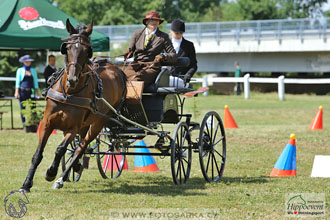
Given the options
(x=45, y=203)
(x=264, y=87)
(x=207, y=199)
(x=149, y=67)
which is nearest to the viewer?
(x=45, y=203)

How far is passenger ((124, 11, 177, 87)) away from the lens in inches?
366

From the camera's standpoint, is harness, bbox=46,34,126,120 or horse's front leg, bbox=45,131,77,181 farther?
horse's front leg, bbox=45,131,77,181

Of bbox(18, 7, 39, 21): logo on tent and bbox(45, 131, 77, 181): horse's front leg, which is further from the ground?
bbox(18, 7, 39, 21): logo on tent

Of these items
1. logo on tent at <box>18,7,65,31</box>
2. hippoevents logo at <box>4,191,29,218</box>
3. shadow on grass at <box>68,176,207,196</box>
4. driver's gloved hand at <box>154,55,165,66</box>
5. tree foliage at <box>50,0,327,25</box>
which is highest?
tree foliage at <box>50,0,327,25</box>

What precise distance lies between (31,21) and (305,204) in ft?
32.7

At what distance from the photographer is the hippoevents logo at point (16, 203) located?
7.01 m

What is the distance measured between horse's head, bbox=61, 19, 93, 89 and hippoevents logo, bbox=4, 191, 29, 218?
4.80 ft

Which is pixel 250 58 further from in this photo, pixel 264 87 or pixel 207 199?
pixel 207 199

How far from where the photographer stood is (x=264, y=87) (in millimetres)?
44188

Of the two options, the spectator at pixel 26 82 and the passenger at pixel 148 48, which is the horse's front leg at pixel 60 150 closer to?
the passenger at pixel 148 48

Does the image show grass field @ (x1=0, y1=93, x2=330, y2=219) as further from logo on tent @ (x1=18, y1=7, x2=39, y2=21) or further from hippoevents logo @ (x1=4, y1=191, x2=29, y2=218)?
logo on tent @ (x1=18, y1=7, x2=39, y2=21)

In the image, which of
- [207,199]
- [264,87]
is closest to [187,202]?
[207,199]

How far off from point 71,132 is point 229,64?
3786 centimetres

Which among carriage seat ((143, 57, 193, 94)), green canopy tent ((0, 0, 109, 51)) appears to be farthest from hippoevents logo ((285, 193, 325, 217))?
green canopy tent ((0, 0, 109, 51))
